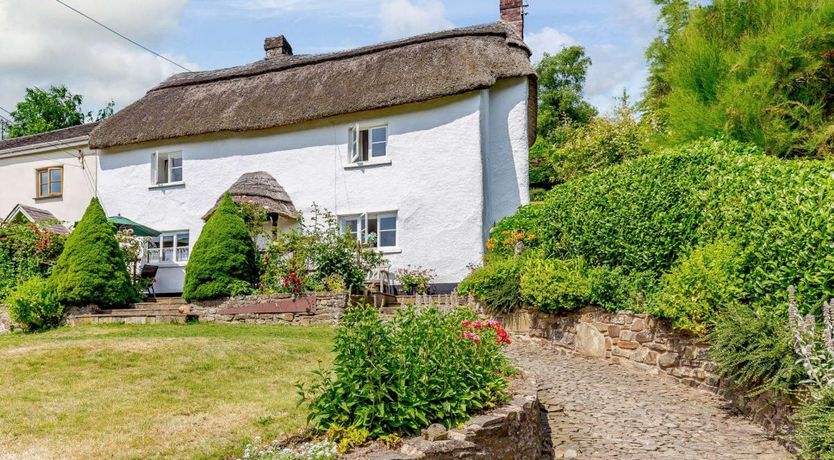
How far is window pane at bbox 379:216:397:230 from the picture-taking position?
17.4m

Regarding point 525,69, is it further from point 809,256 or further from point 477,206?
point 809,256

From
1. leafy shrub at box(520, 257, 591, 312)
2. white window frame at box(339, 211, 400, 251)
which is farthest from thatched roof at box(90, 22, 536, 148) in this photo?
leafy shrub at box(520, 257, 591, 312)

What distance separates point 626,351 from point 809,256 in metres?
3.14

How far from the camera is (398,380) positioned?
5074 millimetres

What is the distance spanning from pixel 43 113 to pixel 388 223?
29076 mm

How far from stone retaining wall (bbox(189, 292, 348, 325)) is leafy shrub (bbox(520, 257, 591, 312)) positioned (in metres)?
3.96

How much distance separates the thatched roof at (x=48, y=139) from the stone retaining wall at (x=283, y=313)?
11.1m

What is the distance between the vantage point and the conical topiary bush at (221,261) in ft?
46.8

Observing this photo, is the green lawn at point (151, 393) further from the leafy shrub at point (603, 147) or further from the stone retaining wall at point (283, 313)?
the leafy shrub at point (603, 147)

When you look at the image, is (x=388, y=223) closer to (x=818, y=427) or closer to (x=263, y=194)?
(x=263, y=194)

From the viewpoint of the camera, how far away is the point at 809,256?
6715 millimetres

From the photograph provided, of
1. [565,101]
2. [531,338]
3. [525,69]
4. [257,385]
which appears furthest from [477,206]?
[565,101]

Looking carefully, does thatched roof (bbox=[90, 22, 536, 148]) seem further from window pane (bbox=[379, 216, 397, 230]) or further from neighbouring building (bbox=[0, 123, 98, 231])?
window pane (bbox=[379, 216, 397, 230])

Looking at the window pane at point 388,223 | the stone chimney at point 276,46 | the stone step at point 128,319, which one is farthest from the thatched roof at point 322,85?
the stone step at point 128,319
